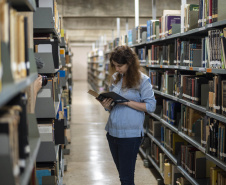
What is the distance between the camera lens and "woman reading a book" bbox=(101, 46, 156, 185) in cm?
302

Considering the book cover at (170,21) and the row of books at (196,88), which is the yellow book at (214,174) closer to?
the row of books at (196,88)

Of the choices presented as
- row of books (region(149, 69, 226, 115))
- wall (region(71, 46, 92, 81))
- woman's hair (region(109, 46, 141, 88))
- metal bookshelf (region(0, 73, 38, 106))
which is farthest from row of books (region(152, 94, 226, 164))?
wall (region(71, 46, 92, 81))

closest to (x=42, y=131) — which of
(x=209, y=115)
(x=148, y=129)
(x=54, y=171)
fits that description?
(x=54, y=171)

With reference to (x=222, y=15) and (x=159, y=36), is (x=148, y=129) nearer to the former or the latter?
(x=159, y=36)

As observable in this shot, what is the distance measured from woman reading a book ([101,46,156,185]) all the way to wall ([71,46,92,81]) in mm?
26962

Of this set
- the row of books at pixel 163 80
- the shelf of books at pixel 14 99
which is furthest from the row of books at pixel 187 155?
the shelf of books at pixel 14 99

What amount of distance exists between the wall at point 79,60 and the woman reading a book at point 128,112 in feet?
88.5

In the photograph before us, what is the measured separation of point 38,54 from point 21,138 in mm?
1841

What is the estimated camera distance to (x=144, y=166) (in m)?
5.42

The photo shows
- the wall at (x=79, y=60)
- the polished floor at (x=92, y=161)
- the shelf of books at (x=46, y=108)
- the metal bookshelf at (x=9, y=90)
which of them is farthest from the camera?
the wall at (x=79, y=60)

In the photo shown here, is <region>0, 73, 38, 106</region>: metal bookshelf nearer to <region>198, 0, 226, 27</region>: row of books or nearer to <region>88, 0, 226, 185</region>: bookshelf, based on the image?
<region>88, 0, 226, 185</region>: bookshelf

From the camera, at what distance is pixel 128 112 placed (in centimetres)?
307

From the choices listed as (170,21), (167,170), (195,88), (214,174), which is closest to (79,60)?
(170,21)

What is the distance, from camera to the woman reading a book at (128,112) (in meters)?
3.02
